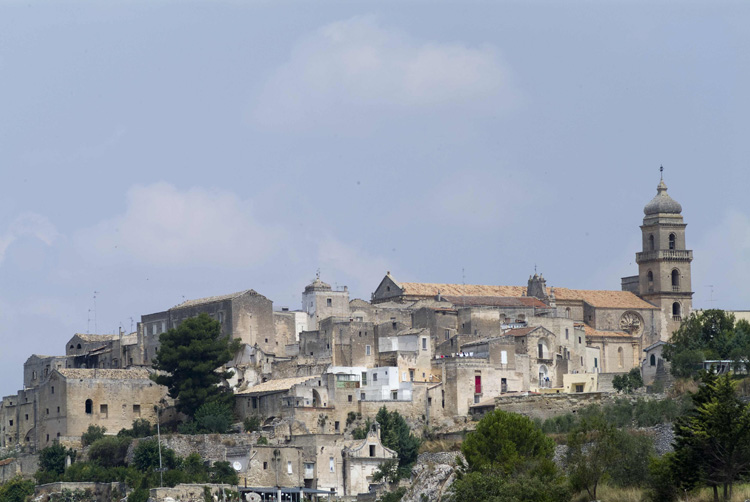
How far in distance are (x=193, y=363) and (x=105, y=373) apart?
180 inches

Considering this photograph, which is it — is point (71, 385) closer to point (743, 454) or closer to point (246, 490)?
point (246, 490)

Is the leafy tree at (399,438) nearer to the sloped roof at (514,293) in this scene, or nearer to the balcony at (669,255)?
the sloped roof at (514,293)

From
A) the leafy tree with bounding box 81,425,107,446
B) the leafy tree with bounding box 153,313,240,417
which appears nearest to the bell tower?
the leafy tree with bounding box 153,313,240,417

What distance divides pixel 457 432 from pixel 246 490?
33.1 feet

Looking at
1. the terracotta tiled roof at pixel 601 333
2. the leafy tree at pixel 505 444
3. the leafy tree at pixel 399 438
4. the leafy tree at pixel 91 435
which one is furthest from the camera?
the terracotta tiled roof at pixel 601 333

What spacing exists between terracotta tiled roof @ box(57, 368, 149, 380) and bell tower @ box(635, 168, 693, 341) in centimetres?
3015

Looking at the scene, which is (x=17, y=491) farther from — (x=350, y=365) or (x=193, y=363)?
(x=350, y=365)

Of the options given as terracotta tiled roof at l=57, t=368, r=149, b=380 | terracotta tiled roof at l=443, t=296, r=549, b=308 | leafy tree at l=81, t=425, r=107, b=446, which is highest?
terracotta tiled roof at l=443, t=296, r=549, b=308

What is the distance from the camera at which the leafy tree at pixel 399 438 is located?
72.1 metres

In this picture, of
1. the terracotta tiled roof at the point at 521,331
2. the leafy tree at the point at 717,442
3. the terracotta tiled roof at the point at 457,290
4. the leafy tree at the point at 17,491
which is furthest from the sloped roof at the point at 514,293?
the leafy tree at the point at 717,442

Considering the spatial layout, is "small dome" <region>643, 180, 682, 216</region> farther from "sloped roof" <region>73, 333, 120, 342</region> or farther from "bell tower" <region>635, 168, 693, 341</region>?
"sloped roof" <region>73, 333, 120, 342</region>

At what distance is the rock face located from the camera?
62.2 m

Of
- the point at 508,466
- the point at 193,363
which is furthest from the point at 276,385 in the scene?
the point at 508,466

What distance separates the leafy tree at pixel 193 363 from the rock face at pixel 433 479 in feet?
40.3
